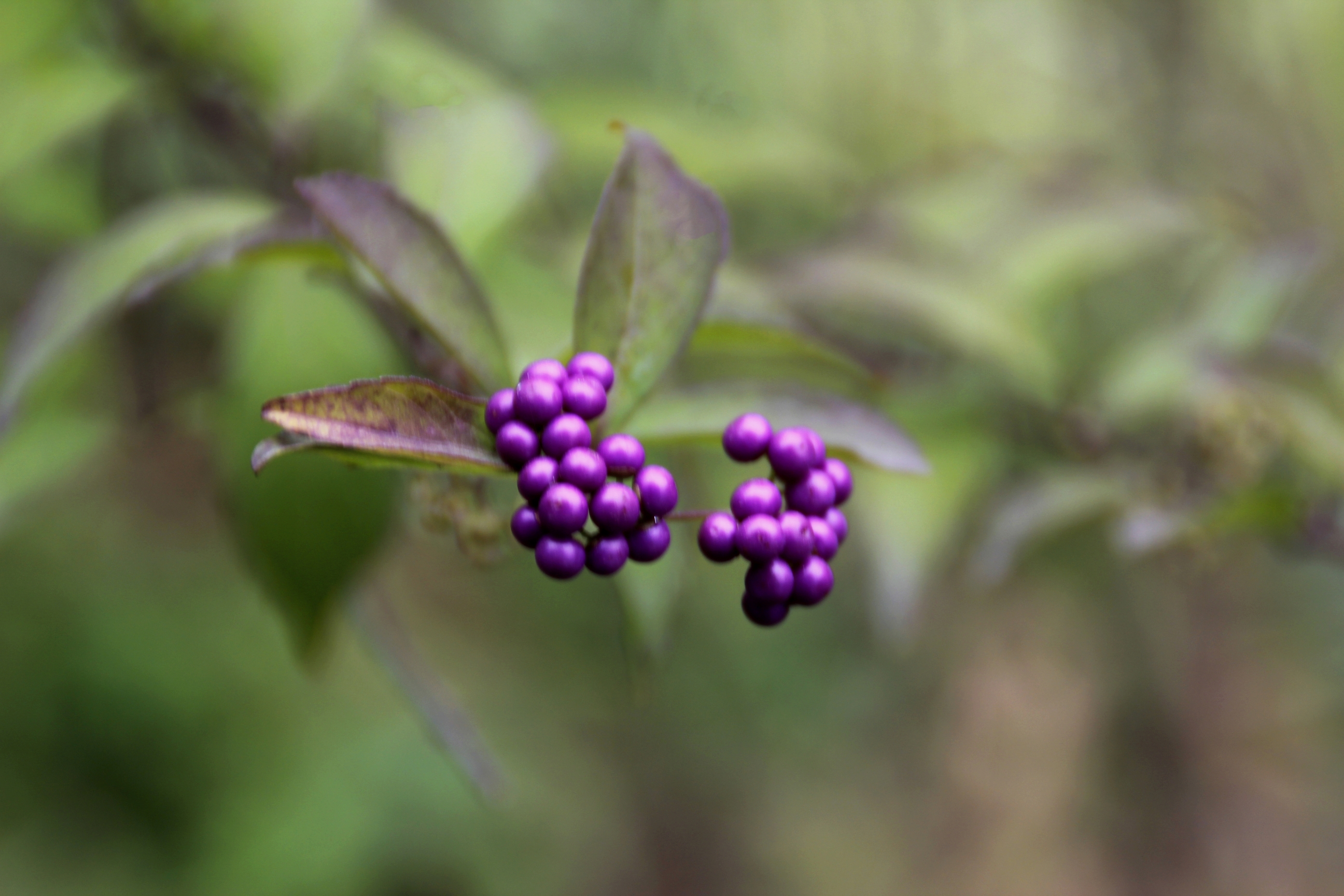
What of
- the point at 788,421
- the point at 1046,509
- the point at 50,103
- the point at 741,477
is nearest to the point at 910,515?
the point at 1046,509

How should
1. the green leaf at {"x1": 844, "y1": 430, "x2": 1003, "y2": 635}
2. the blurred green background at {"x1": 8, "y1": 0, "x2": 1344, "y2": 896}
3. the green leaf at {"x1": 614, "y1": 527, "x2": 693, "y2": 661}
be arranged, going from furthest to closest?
the green leaf at {"x1": 844, "y1": 430, "x2": 1003, "y2": 635}, the blurred green background at {"x1": 8, "y1": 0, "x2": 1344, "y2": 896}, the green leaf at {"x1": 614, "y1": 527, "x2": 693, "y2": 661}

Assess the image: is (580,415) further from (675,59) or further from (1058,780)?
(1058,780)

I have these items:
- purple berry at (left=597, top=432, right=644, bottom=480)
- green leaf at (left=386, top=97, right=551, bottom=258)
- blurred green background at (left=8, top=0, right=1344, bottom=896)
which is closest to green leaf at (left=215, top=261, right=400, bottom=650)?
blurred green background at (left=8, top=0, right=1344, bottom=896)

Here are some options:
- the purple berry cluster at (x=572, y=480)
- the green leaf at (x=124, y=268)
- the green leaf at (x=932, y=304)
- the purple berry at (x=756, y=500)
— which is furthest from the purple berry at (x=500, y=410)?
the green leaf at (x=932, y=304)

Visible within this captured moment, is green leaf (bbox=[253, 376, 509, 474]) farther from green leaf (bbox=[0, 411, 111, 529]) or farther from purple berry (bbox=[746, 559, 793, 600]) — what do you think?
green leaf (bbox=[0, 411, 111, 529])

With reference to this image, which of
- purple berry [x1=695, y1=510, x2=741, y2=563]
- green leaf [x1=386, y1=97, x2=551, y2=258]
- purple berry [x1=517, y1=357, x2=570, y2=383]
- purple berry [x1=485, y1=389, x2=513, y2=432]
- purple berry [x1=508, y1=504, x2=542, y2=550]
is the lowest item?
purple berry [x1=695, y1=510, x2=741, y2=563]

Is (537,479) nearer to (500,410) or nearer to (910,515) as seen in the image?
(500,410)
